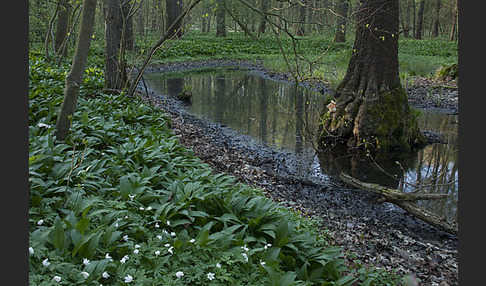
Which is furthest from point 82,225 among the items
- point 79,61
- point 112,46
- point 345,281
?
point 112,46

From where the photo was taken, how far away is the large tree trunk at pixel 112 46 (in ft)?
27.6

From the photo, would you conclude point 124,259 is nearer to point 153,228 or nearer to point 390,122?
point 153,228

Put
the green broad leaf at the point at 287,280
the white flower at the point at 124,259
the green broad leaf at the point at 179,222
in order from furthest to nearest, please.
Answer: the green broad leaf at the point at 179,222 < the green broad leaf at the point at 287,280 < the white flower at the point at 124,259

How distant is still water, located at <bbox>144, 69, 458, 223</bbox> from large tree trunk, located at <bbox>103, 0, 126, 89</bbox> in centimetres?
329

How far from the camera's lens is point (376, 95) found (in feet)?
27.2

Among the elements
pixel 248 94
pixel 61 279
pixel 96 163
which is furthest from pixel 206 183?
pixel 248 94

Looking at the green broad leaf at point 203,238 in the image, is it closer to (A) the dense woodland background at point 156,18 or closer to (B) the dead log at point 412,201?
(A) the dense woodland background at point 156,18

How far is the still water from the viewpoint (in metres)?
7.04

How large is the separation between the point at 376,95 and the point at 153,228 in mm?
6379

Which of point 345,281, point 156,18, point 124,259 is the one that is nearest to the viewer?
point 124,259

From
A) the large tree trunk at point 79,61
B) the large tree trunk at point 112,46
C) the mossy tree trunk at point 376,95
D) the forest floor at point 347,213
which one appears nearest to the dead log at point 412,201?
the forest floor at point 347,213

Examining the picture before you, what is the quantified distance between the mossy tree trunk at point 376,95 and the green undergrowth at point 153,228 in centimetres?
394

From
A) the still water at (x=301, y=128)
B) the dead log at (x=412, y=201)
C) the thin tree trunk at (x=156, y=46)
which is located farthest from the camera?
the thin tree trunk at (x=156, y=46)

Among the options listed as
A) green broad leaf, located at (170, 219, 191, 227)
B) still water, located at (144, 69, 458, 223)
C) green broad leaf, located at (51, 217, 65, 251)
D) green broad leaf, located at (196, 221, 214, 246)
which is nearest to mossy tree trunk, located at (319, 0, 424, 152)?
still water, located at (144, 69, 458, 223)
